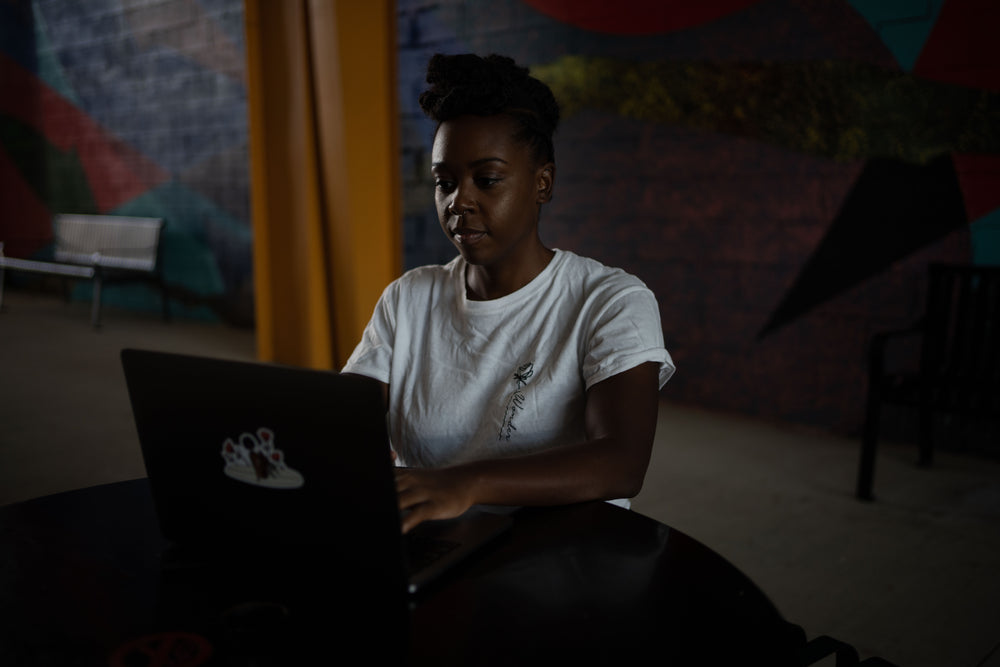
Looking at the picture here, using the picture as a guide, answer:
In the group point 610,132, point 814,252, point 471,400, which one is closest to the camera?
point 471,400

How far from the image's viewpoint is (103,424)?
3492 mm

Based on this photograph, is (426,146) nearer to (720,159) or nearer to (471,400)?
(720,159)

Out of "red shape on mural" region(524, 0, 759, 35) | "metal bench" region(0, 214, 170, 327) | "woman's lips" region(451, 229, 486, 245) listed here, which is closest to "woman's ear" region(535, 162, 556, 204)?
"woman's lips" region(451, 229, 486, 245)

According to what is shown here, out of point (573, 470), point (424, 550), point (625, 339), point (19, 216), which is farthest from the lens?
point (19, 216)

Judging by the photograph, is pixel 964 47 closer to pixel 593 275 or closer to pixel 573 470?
pixel 593 275

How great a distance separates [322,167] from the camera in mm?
4227

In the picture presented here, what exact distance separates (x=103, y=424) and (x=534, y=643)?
3339 mm

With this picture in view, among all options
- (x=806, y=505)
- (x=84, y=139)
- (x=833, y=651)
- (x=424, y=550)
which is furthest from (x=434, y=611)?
(x=84, y=139)

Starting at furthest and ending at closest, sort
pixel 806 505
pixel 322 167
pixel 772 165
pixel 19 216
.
→ pixel 19 216
pixel 322 167
pixel 772 165
pixel 806 505

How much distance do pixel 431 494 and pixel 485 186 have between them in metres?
0.52

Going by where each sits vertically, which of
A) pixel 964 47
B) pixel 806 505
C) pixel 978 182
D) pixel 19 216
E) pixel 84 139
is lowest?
pixel 806 505

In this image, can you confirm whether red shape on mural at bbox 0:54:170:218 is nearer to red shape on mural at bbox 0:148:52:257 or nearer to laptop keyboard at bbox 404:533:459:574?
red shape on mural at bbox 0:148:52:257

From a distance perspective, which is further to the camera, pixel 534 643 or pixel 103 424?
pixel 103 424

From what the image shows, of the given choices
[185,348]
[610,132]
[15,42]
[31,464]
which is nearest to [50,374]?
[185,348]
